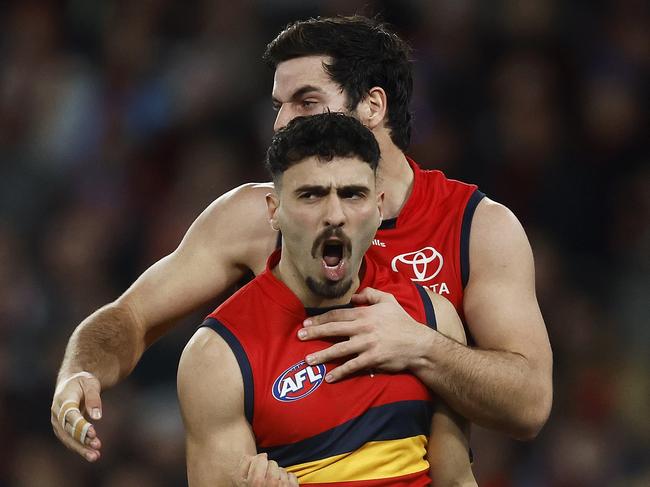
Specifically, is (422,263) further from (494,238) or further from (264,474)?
(264,474)

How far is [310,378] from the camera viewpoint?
3.07m

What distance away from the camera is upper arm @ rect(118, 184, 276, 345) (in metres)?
3.88

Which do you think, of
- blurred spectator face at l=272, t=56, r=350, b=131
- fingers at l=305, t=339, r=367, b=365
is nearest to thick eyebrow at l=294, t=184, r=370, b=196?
fingers at l=305, t=339, r=367, b=365

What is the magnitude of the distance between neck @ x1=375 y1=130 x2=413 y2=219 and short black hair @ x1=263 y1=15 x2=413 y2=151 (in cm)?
6

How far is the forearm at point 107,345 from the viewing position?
3.55 metres

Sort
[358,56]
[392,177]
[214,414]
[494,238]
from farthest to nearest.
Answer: [358,56] → [392,177] → [494,238] → [214,414]

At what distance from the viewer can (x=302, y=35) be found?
158 inches

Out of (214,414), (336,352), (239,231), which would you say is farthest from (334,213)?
(239,231)

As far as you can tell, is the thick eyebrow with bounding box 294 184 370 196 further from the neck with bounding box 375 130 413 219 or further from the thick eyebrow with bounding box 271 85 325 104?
the thick eyebrow with bounding box 271 85 325 104

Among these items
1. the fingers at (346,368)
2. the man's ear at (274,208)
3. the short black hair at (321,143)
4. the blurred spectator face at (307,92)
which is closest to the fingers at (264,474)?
the fingers at (346,368)

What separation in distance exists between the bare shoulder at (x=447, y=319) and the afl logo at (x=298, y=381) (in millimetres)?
410

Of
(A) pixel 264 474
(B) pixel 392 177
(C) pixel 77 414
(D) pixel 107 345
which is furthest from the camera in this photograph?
(B) pixel 392 177

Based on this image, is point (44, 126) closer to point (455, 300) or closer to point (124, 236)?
point (124, 236)

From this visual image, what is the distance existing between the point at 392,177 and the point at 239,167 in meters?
3.08
